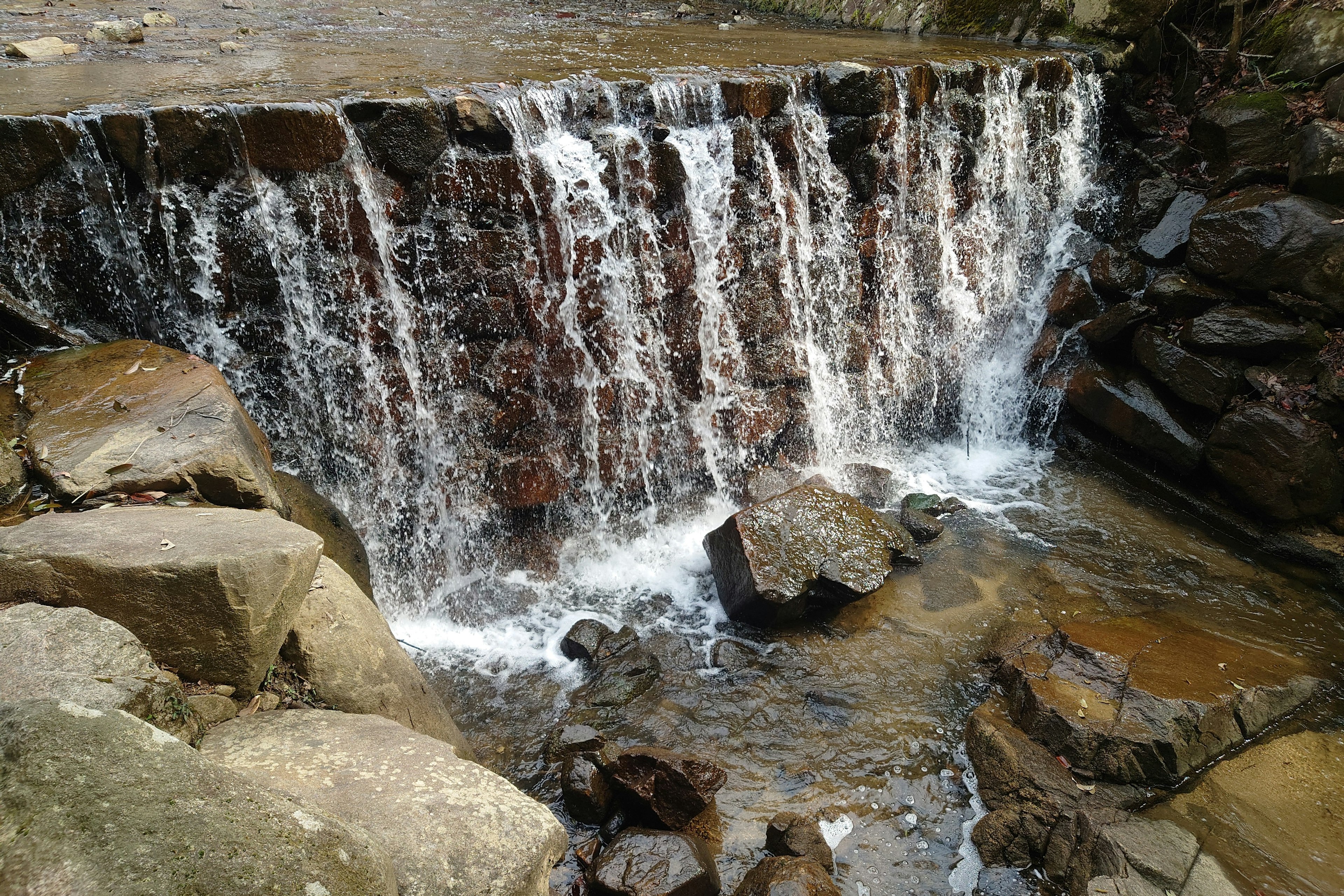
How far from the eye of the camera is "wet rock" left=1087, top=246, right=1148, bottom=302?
7176mm

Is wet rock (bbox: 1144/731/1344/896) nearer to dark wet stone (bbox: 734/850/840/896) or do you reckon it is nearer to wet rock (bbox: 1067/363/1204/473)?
dark wet stone (bbox: 734/850/840/896)

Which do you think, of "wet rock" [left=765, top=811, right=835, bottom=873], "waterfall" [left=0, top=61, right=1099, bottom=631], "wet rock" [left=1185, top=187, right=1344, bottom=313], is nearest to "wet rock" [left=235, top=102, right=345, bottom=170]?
"waterfall" [left=0, top=61, right=1099, bottom=631]

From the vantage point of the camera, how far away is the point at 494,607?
18.3ft

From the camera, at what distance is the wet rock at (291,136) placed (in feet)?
15.4

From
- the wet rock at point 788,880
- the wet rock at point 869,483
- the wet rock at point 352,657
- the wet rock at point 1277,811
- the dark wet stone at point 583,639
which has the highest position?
the wet rock at point 352,657

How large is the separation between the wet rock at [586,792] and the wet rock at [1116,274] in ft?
21.4

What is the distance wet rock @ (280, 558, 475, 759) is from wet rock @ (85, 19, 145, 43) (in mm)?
7068

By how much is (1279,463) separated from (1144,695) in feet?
9.85

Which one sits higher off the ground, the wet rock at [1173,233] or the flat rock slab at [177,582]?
the wet rock at [1173,233]

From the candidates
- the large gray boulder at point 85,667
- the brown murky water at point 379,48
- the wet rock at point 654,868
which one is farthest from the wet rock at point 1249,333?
the large gray boulder at point 85,667

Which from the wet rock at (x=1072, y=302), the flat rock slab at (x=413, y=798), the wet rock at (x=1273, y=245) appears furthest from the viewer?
the wet rock at (x=1072, y=302)

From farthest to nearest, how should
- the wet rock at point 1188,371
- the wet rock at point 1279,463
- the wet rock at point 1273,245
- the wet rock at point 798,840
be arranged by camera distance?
1. the wet rock at point 1188,371
2. the wet rock at point 1273,245
3. the wet rock at point 1279,463
4. the wet rock at point 798,840

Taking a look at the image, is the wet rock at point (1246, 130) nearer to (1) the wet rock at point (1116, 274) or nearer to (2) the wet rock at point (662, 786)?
(1) the wet rock at point (1116, 274)

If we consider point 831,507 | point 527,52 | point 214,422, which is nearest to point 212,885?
point 214,422
